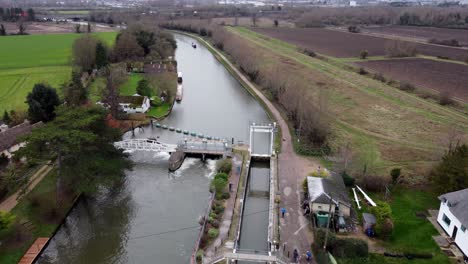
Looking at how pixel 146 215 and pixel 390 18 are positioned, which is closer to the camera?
pixel 146 215

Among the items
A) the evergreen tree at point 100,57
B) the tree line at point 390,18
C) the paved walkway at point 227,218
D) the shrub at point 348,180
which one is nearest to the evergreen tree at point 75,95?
the evergreen tree at point 100,57

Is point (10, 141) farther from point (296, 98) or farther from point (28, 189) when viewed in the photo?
point (296, 98)

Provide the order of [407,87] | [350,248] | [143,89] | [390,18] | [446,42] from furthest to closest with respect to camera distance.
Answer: [390,18] → [446,42] → [407,87] → [143,89] → [350,248]

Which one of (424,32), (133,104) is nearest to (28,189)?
(133,104)

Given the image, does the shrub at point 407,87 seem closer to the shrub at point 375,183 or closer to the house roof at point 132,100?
the shrub at point 375,183

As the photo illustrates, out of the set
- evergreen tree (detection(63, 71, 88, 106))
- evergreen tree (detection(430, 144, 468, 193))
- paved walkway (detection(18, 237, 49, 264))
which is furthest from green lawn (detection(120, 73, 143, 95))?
evergreen tree (detection(430, 144, 468, 193))

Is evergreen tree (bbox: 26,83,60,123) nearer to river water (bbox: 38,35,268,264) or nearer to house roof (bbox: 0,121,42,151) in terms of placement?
house roof (bbox: 0,121,42,151)

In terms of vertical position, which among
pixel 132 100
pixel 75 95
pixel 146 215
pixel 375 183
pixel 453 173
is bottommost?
pixel 146 215
